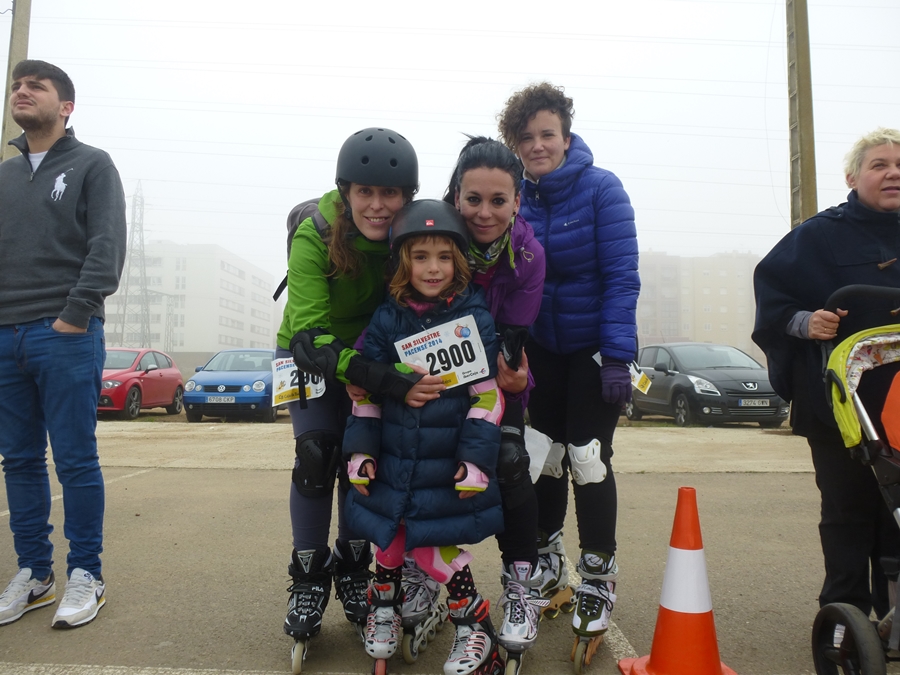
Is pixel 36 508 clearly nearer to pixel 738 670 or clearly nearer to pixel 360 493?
pixel 360 493

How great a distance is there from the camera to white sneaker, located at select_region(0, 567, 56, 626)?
8.52 feet

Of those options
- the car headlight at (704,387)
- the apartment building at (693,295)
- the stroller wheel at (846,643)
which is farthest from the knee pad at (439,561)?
the apartment building at (693,295)

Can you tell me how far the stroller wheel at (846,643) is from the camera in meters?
1.78

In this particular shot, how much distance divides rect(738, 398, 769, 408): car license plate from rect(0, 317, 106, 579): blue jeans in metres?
9.91

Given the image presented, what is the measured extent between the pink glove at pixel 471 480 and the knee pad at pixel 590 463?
21.2 inches

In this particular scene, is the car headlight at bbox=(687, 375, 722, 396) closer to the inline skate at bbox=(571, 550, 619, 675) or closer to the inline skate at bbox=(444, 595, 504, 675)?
the inline skate at bbox=(571, 550, 619, 675)

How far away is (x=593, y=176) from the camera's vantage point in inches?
105

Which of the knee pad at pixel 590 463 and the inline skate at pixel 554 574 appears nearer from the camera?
the knee pad at pixel 590 463

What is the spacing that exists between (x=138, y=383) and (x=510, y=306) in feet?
37.7

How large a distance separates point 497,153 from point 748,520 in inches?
127

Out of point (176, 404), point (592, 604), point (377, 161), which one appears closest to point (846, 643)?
point (592, 604)

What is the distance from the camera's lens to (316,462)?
7.65 ft

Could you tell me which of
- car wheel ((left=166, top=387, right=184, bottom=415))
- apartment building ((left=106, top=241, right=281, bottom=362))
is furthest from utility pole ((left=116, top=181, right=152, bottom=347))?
Answer: car wheel ((left=166, top=387, right=184, bottom=415))

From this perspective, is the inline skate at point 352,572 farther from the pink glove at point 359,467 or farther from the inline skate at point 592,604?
the inline skate at point 592,604
